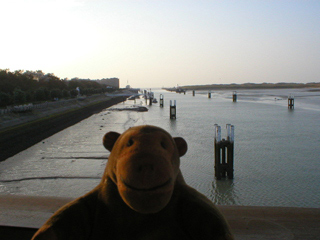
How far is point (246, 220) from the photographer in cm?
297

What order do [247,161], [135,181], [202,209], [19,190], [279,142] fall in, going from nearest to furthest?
[135,181], [202,209], [19,190], [247,161], [279,142]

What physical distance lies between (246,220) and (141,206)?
1.93m

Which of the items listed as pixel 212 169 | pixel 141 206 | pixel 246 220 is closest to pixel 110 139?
pixel 141 206

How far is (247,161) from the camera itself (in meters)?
11.7

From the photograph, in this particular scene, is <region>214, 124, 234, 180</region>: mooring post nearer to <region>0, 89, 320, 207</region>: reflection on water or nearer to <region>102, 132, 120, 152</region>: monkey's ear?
<region>0, 89, 320, 207</region>: reflection on water

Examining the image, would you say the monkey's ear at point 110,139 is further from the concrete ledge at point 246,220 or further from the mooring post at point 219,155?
the mooring post at point 219,155

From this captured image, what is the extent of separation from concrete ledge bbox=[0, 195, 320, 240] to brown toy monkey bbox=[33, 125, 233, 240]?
4.15 ft

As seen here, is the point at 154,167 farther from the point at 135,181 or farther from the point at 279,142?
the point at 279,142

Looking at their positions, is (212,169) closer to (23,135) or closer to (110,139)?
(110,139)

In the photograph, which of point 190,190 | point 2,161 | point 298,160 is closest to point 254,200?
point 298,160

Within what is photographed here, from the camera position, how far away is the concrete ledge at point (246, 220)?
2.75 m

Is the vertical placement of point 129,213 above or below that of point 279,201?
above

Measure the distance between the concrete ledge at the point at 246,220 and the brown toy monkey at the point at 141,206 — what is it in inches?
49.8

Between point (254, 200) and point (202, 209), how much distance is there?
273 inches
